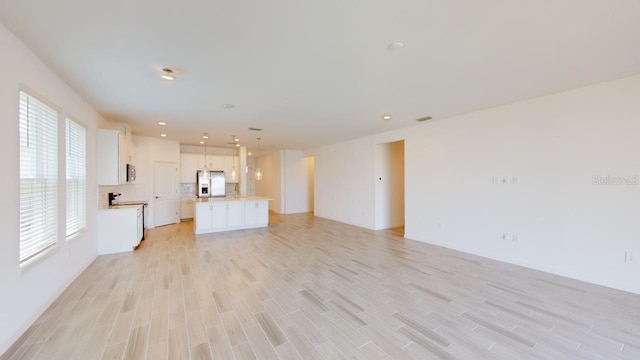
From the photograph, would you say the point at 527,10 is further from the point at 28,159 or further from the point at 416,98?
the point at 28,159

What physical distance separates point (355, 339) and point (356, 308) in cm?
53

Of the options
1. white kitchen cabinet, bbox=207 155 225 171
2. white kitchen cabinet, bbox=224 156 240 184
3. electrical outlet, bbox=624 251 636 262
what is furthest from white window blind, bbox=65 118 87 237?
electrical outlet, bbox=624 251 636 262

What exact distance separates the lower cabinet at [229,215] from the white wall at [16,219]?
3.25 meters

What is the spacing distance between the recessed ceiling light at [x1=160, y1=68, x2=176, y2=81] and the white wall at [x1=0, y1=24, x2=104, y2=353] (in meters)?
1.12

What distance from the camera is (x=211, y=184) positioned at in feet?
28.1

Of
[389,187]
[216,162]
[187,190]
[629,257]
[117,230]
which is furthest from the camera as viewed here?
[216,162]

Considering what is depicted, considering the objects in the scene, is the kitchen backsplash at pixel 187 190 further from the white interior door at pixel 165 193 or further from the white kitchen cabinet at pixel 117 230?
the white kitchen cabinet at pixel 117 230

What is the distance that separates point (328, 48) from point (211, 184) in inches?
296

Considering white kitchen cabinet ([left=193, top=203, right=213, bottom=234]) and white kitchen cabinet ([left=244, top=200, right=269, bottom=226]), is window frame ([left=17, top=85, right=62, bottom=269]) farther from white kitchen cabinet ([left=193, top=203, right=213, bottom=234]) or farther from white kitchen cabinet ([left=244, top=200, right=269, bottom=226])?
white kitchen cabinet ([left=244, top=200, right=269, bottom=226])

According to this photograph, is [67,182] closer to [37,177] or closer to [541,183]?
[37,177]

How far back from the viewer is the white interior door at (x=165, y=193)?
7324 millimetres

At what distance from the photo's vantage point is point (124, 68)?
2734 millimetres

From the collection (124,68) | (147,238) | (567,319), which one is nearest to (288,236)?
(147,238)

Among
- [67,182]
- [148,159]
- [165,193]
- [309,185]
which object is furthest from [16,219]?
[309,185]
